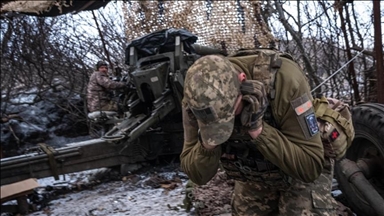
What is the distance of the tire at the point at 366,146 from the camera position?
319 centimetres

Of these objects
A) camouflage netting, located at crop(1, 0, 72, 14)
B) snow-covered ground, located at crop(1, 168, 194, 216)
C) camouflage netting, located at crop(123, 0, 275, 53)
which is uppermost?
camouflage netting, located at crop(1, 0, 72, 14)

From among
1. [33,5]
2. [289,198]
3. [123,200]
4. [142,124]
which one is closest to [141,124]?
[142,124]

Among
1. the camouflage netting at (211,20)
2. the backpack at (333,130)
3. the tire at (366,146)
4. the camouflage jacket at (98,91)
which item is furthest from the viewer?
the camouflage jacket at (98,91)

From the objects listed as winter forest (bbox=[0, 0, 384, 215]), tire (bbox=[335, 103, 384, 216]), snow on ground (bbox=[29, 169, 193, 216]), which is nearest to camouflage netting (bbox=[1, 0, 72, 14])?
winter forest (bbox=[0, 0, 384, 215])

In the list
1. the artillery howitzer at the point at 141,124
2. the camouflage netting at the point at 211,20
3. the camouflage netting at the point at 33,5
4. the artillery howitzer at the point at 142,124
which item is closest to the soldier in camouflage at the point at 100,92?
the artillery howitzer at the point at 141,124

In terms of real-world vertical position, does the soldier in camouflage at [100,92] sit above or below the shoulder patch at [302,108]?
below

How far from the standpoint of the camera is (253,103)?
68.6 inches

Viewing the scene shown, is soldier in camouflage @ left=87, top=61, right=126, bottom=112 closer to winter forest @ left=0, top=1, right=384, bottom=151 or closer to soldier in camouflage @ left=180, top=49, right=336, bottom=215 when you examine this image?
winter forest @ left=0, top=1, right=384, bottom=151

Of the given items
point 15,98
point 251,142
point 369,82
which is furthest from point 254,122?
point 15,98

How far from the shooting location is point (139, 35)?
270 inches

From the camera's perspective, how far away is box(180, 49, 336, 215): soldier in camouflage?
5.77ft

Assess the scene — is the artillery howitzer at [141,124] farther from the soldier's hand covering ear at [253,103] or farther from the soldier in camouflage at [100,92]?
the soldier's hand covering ear at [253,103]

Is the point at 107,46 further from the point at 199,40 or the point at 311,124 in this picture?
the point at 311,124

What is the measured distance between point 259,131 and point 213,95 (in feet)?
0.87
